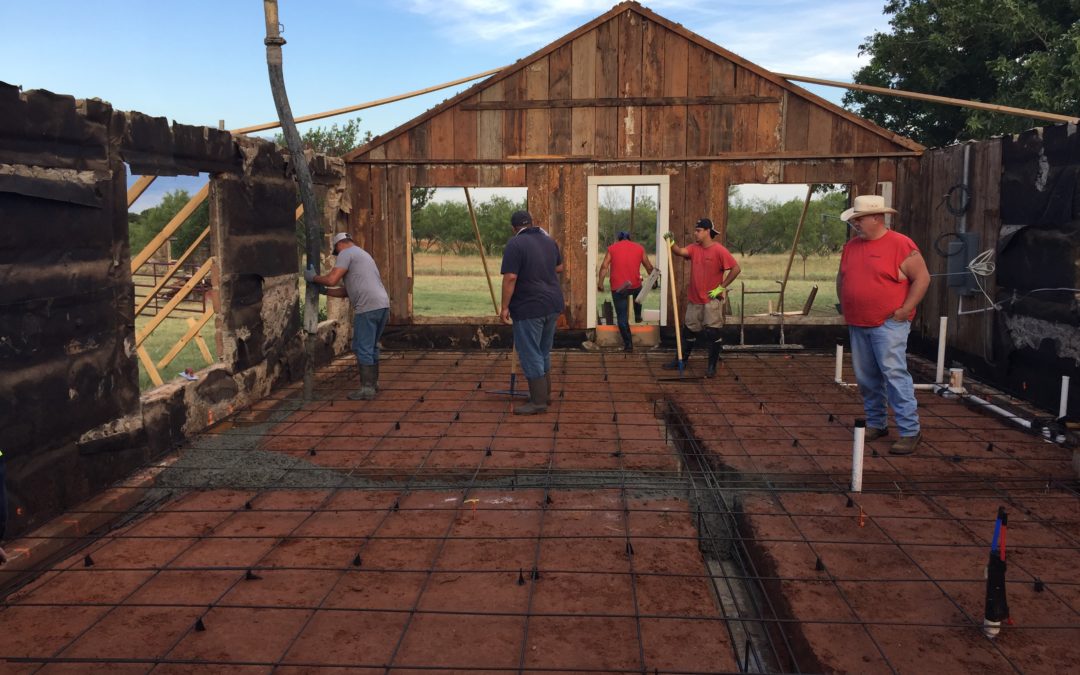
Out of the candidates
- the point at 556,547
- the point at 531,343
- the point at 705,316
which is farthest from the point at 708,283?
the point at 556,547

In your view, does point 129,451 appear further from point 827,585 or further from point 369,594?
point 827,585

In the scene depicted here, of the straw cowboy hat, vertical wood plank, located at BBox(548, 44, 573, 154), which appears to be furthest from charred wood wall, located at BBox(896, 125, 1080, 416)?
vertical wood plank, located at BBox(548, 44, 573, 154)

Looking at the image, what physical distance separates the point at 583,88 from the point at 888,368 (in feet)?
19.5

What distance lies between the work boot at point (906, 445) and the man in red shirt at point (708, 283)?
283 cm

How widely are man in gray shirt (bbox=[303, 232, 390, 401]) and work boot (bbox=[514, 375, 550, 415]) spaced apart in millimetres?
1423

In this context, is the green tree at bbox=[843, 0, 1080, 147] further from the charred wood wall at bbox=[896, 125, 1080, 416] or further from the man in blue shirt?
the man in blue shirt

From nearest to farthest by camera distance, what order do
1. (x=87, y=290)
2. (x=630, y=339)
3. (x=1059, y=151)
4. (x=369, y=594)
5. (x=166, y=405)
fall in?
(x=369, y=594), (x=87, y=290), (x=166, y=405), (x=1059, y=151), (x=630, y=339)

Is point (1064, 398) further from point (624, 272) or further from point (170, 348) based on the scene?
point (170, 348)

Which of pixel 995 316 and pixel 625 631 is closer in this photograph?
pixel 625 631

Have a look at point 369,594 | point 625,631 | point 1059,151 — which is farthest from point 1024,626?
point 1059,151

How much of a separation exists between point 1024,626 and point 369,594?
2624 mm

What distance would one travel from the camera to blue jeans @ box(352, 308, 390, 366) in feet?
24.4

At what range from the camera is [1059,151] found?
6.86 m

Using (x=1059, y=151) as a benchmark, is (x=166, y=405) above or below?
below
